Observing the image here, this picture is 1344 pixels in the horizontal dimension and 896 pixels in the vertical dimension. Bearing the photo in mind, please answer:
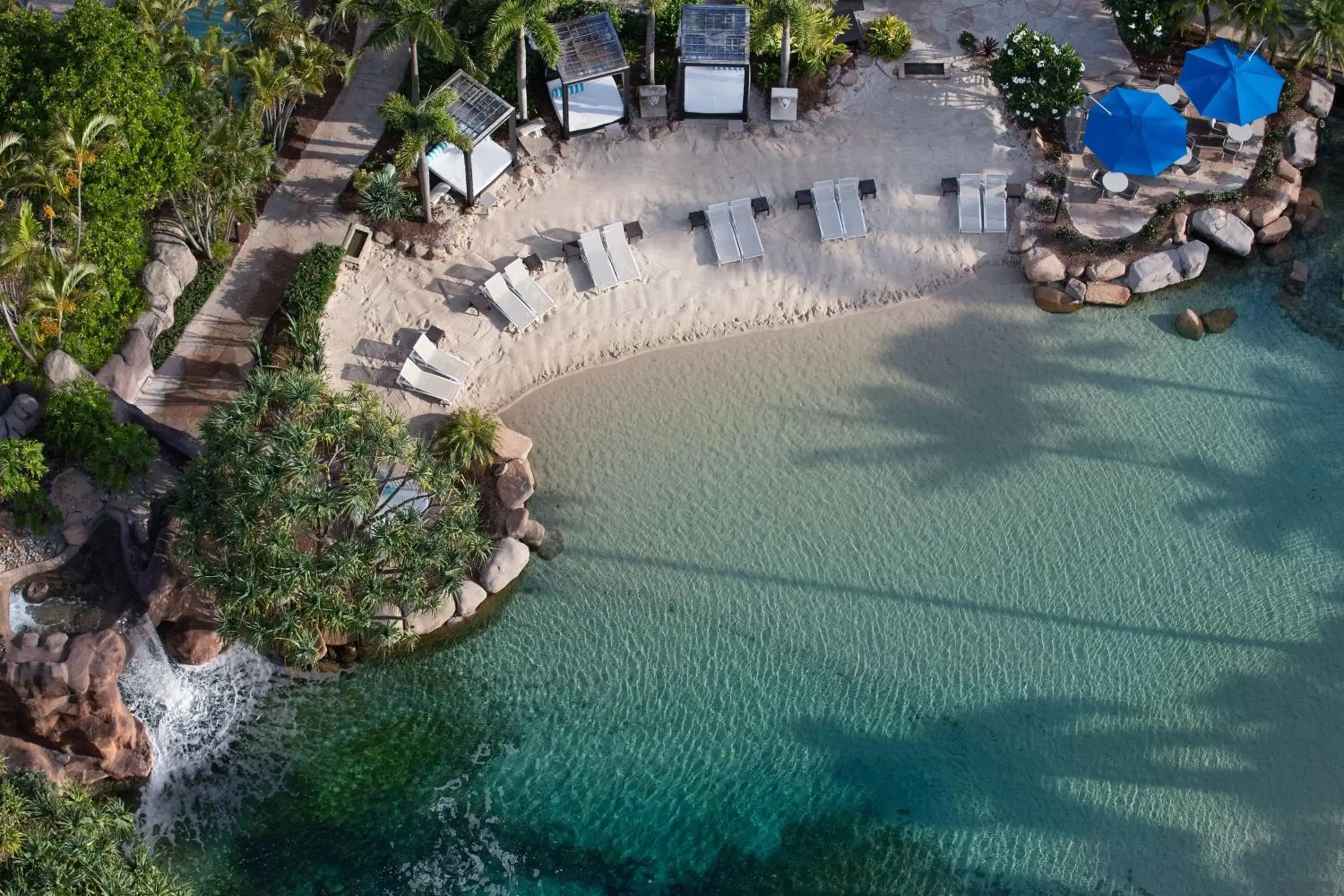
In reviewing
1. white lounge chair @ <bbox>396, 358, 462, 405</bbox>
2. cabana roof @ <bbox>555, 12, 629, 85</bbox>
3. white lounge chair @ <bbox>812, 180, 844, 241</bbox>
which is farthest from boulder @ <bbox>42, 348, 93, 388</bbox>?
white lounge chair @ <bbox>812, 180, 844, 241</bbox>

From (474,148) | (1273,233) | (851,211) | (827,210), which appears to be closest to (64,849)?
(474,148)

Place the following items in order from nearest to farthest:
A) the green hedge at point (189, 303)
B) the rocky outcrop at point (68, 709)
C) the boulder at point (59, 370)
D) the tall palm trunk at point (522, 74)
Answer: the rocky outcrop at point (68, 709) < the boulder at point (59, 370) < the green hedge at point (189, 303) < the tall palm trunk at point (522, 74)

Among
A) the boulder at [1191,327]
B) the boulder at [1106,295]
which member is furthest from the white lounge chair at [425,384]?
the boulder at [1191,327]

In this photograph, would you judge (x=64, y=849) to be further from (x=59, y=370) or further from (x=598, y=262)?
(x=598, y=262)

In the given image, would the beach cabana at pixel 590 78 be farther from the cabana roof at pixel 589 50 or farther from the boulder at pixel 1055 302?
the boulder at pixel 1055 302

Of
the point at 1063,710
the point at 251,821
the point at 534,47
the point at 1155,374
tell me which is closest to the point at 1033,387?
the point at 1155,374

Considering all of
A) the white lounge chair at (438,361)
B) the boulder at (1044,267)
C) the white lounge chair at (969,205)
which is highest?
the white lounge chair at (969,205)

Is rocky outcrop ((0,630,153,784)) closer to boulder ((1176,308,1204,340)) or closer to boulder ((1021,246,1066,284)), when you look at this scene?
boulder ((1021,246,1066,284))

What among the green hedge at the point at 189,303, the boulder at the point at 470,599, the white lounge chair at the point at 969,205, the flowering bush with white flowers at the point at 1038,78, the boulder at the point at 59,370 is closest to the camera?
the boulder at the point at 470,599
